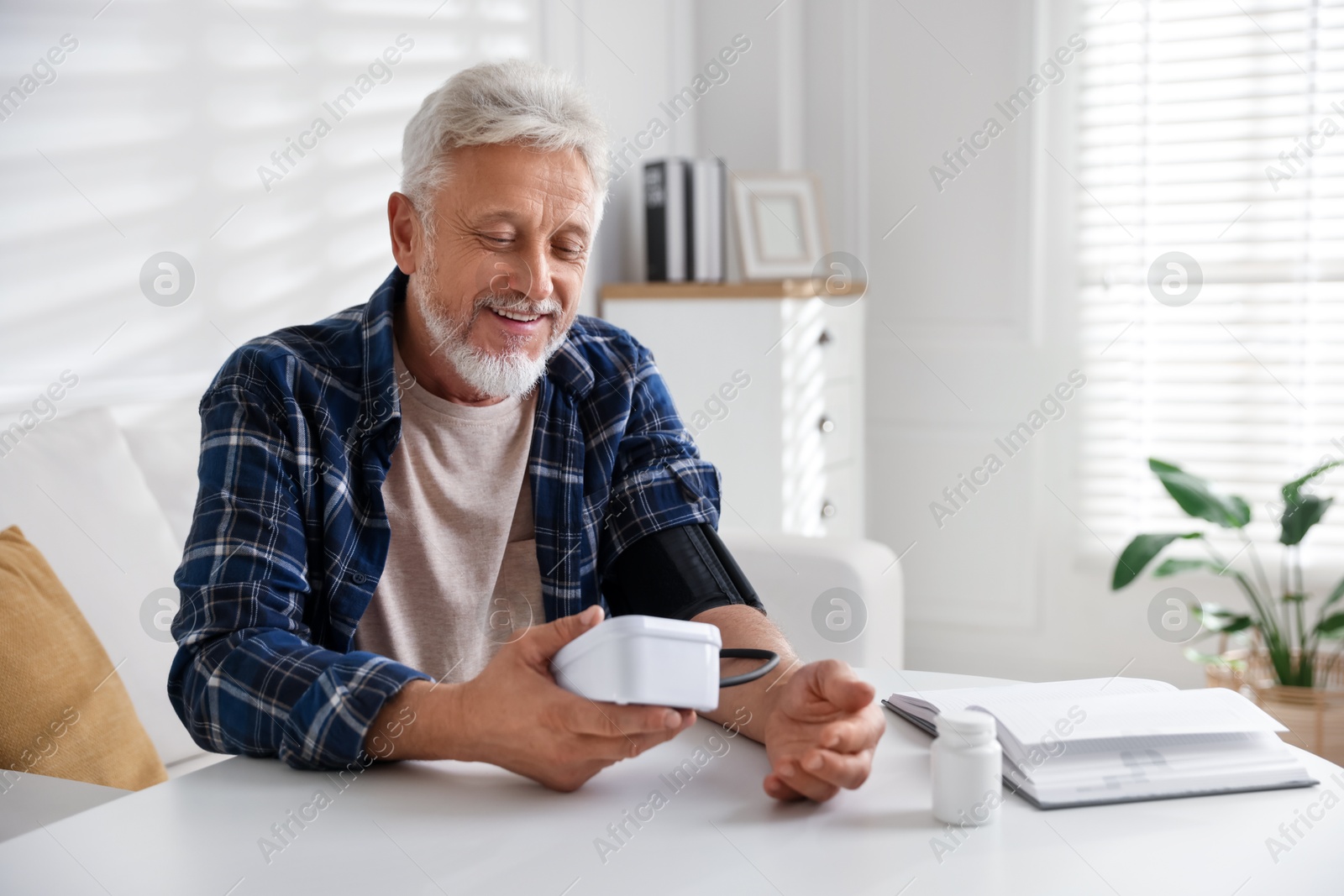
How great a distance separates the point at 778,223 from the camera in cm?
317

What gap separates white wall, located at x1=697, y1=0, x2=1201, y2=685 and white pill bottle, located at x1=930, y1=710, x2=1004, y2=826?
2.62m

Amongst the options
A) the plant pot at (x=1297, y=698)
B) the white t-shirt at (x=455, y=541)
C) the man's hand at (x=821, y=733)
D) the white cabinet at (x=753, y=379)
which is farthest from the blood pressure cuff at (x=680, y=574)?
the plant pot at (x=1297, y=698)

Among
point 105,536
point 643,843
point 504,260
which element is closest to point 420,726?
point 643,843

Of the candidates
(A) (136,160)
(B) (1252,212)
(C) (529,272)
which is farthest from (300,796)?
(B) (1252,212)

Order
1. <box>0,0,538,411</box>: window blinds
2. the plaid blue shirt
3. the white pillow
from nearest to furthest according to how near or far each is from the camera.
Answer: the plaid blue shirt → the white pillow → <box>0,0,538,411</box>: window blinds

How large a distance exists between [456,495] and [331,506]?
201 mm

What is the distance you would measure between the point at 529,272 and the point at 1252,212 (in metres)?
2.46

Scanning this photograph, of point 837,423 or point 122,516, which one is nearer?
point 122,516

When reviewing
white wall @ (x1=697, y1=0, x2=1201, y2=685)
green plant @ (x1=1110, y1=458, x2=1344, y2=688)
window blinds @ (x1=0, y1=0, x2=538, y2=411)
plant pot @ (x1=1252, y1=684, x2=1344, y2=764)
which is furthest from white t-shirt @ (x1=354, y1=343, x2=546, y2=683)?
white wall @ (x1=697, y1=0, x2=1201, y2=685)

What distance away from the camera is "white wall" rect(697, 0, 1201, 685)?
326cm

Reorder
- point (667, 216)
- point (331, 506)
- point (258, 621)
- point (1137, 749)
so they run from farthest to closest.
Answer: point (667, 216), point (331, 506), point (258, 621), point (1137, 749)

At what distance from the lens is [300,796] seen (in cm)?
88

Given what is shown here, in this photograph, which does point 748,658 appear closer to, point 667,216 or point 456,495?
point 456,495

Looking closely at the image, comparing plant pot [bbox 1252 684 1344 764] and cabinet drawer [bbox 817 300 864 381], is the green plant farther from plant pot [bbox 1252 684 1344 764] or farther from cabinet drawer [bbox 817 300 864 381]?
cabinet drawer [bbox 817 300 864 381]
